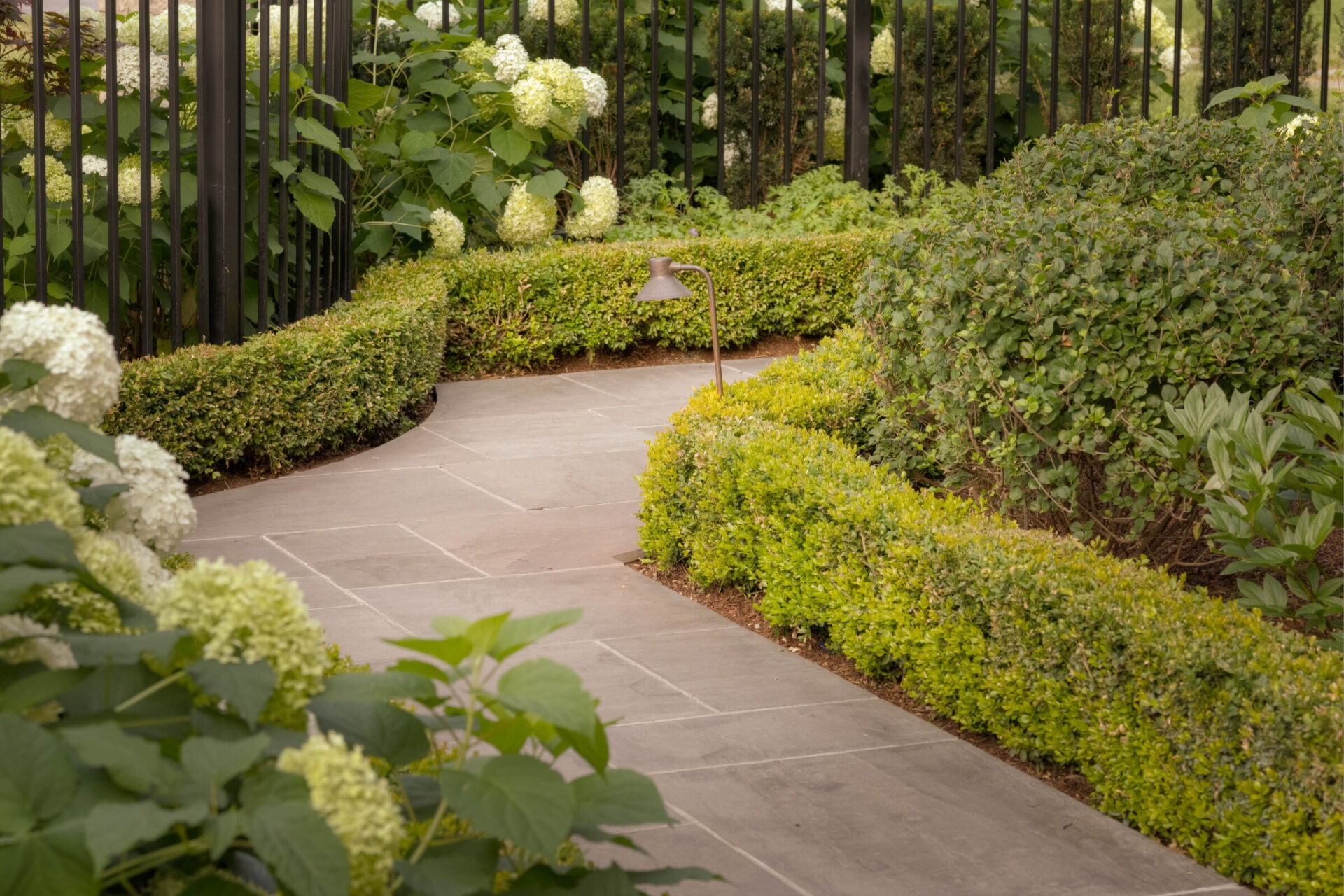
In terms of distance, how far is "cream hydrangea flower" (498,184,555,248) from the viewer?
8875 millimetres

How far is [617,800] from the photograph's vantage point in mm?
1699

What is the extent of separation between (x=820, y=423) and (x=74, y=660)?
409 cm

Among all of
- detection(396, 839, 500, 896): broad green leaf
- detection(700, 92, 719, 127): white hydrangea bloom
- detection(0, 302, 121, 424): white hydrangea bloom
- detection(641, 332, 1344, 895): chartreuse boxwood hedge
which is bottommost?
detection(641, 332, 1344, 895): chartreuse boxwood hedge

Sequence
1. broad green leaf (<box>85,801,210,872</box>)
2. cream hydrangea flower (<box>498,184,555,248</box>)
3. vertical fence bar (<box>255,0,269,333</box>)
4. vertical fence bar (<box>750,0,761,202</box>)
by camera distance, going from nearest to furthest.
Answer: broad green leaf (<box>85,801,210,872</box>) < vertical fence bar (<box>255,0,269,333</box>) < cream hydrangea flower (<box>498,184,555,248</box>) < vertical fence bar (<box>750,0,761,202</box>)

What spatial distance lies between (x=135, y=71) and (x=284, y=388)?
1.54 meters

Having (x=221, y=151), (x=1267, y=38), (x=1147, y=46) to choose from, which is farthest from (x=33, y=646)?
(x=1267, y=38)

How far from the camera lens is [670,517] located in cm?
511

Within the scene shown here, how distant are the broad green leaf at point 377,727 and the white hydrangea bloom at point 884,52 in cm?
1000

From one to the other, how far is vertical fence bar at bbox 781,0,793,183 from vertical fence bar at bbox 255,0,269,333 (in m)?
4.36

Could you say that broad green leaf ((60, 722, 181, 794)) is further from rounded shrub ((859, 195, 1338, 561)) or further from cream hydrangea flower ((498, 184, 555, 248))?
cream hydrangea flower ((498, 184, 555, 248))

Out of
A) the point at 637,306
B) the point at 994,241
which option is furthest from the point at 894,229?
the point at 994,241

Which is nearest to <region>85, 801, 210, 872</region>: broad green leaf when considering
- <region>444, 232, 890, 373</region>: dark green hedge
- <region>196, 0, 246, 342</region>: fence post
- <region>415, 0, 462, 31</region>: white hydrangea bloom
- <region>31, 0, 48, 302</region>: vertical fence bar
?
<region>31, 0, 48, 302</region>: vertical fence bar

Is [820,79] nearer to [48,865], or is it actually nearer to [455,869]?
[455,869]

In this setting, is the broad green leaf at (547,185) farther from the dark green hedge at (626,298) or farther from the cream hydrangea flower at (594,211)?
the cream hydrangea flower at (594,211)
